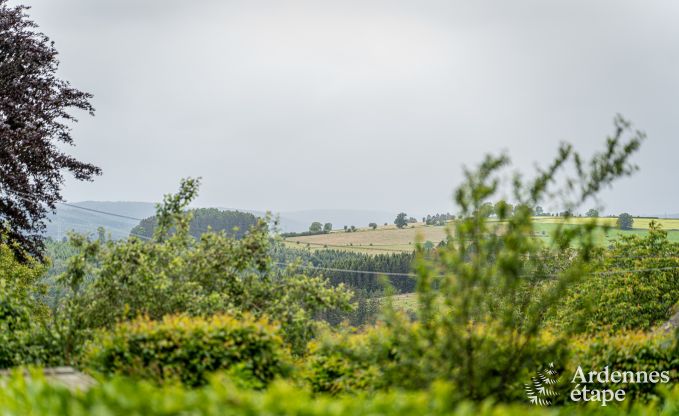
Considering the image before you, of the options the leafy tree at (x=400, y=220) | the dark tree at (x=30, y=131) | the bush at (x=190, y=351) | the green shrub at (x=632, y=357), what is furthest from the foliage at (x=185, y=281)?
the leafy tree at (x=400, y=220)

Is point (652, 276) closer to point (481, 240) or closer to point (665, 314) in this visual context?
point (665, 314)

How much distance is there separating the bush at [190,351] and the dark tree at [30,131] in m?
10.1

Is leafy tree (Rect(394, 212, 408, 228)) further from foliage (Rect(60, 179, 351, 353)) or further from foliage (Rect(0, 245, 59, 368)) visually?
foliage (Rect(0, 245, 59, 368))

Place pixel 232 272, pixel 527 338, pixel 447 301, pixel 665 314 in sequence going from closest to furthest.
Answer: pixel 447 301 < pixel 527 338 < pixel 232 272 < pixel 665 314

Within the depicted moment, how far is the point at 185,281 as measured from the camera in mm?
12102

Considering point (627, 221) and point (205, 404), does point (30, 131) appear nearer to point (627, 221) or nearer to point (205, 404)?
point (205, 404)

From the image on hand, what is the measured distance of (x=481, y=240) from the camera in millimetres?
5742

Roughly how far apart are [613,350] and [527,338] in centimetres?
413

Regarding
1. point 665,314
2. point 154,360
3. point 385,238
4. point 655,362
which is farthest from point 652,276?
point 385,238

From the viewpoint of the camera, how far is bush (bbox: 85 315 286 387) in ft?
25.3

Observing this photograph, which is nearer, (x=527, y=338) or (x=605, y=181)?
(x=527, y=338)

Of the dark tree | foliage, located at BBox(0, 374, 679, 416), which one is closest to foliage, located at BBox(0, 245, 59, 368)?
foliage, located at BBox(0, 374, 679, 416)

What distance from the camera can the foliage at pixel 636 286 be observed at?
94.1 feet

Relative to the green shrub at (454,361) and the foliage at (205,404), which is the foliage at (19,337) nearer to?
the green shrub at (454,361)
